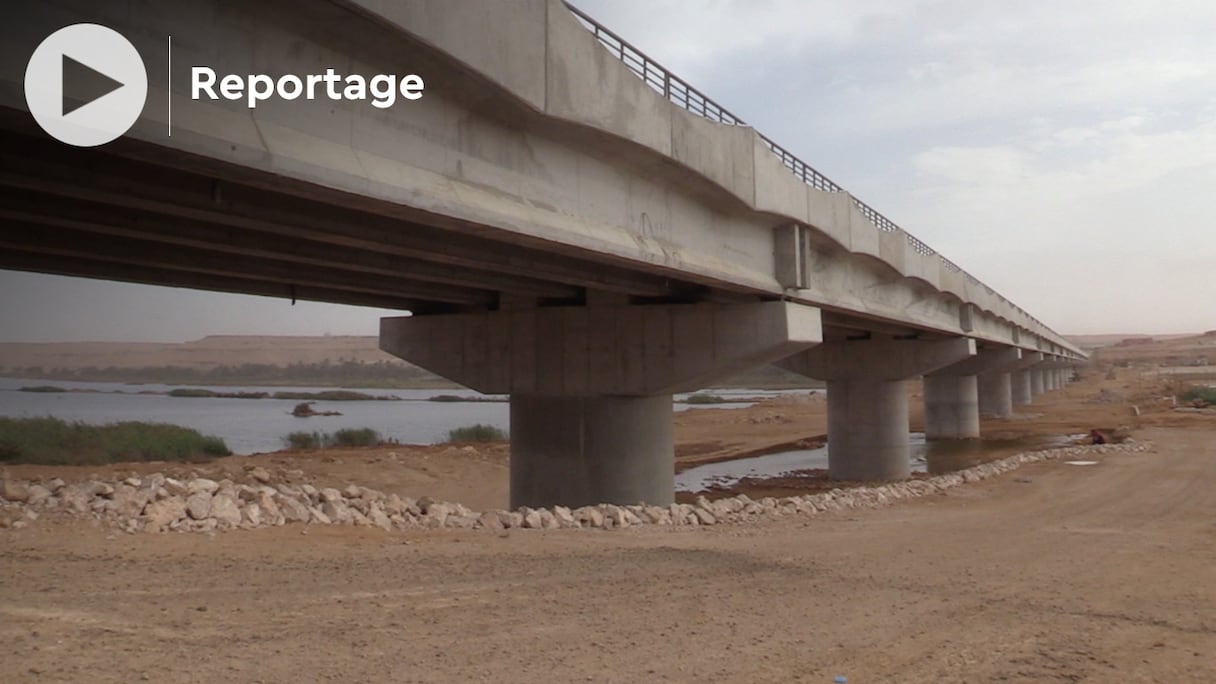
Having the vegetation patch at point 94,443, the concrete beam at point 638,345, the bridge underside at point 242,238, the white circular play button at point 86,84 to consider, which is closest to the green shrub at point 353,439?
the vegetation patch at point 94,443

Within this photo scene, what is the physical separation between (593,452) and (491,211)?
7.19 metres

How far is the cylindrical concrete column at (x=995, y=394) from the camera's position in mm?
60438

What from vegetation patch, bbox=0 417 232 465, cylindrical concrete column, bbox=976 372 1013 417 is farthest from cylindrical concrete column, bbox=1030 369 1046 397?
vegetation patch, bbox=0 417 232 465

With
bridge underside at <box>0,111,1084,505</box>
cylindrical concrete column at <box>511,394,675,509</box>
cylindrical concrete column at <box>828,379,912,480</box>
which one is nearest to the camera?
bridge underside at <box>0,111,1084,505</box>

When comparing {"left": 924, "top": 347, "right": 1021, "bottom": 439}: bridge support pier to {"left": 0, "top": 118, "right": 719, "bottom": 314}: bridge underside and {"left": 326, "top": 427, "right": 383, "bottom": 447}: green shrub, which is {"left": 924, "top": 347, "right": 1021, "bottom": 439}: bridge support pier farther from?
{"left": 0, "top": 118, "right": 719, "bottom": 314}: bridge underside

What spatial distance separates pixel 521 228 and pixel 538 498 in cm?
760

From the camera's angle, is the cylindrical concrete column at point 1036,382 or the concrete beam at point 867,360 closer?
the concrete beam at point 867,360

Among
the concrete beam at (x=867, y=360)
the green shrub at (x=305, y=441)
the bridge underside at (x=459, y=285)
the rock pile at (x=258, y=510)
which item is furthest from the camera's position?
the green shrub at (x=305, y=441)

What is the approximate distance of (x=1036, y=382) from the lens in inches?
3767

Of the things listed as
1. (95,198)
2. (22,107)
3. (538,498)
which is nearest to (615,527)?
(538,498)

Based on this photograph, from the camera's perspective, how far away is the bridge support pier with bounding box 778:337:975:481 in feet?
87.8

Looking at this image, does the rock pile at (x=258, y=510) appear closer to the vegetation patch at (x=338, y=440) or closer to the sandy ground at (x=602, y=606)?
the sandy ground at (x=602, y=606)

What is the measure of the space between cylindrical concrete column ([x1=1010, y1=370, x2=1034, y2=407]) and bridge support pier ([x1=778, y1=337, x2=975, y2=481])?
55.7 metres

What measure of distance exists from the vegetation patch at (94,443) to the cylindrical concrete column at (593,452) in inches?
579
